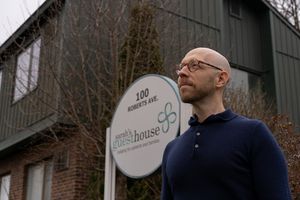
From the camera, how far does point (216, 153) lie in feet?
6.24

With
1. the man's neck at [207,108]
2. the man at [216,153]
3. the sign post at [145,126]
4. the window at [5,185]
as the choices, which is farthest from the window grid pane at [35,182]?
the man's neck at [207,108]

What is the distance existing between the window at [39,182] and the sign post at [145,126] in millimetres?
5829

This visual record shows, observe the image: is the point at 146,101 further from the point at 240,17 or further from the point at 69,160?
the point at 240,17

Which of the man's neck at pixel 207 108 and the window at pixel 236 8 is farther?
the window at pixel 236 8

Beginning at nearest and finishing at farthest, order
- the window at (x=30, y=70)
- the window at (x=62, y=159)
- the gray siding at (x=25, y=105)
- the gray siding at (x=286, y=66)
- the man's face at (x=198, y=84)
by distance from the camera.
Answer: the man's face at (x=198, y=84), the window at (x=30, y=70), the gray siding at (x=25, y=105), the window at (x=62, y=159), the gray siding at (x=286, y=66)

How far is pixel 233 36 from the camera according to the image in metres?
13.4

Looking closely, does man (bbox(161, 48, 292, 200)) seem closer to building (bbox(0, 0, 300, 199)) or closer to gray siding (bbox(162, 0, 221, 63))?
building (bbox(0, 0, 300, 199))

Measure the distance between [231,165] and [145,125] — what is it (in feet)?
9.28

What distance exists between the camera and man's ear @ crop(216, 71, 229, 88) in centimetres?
219

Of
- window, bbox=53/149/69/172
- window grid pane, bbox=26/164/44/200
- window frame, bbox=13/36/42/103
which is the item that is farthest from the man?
window grid pane, bbox=26/164/44/200

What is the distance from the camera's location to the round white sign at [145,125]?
4.32 metres

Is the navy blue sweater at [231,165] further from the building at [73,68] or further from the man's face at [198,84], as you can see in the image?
the building at [73,68]

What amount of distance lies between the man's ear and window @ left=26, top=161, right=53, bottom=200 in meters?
8.84

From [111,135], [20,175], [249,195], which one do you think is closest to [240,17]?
[20,175]
